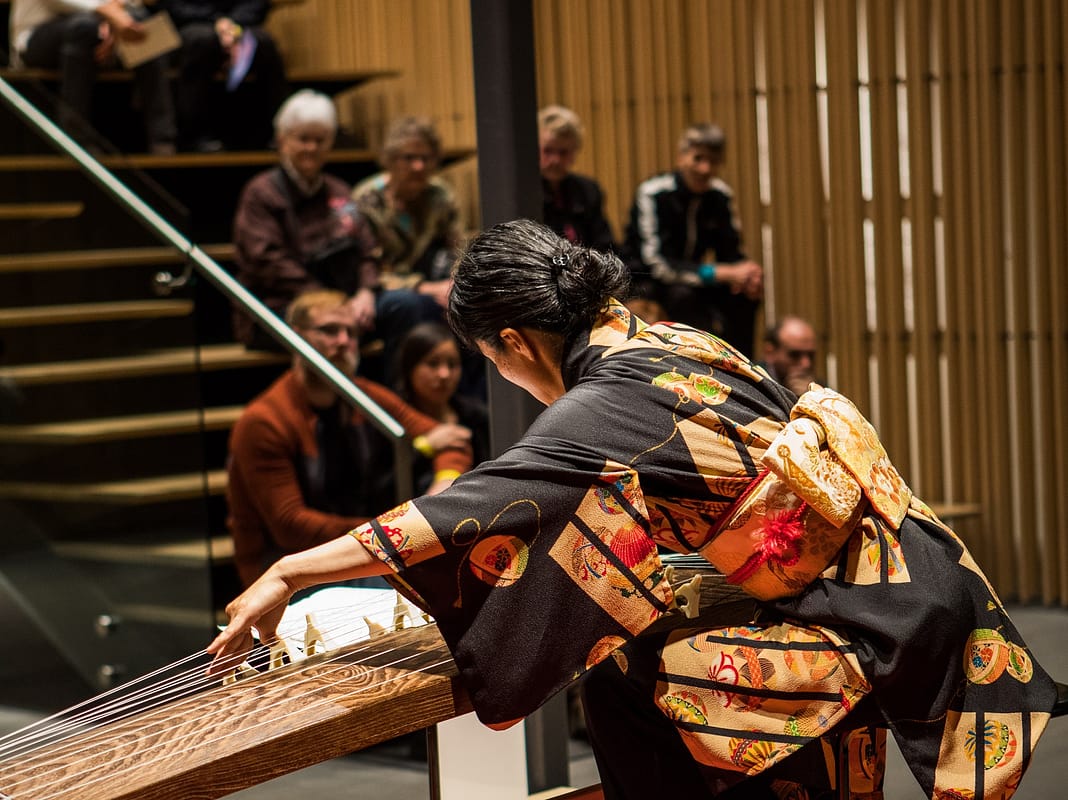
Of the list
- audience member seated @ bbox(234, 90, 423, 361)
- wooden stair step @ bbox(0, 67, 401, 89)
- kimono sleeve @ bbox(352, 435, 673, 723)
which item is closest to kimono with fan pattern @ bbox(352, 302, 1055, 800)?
kimono sleeve @ bbox(352, 435, 673, 723)

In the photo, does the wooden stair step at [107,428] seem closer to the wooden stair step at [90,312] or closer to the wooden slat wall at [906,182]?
the wooden stair step at [90,312]

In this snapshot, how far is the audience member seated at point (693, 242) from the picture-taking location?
4.80 meters

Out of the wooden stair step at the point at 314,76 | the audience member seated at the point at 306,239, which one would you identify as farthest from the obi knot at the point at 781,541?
the wooden stair step at the point at 314,76

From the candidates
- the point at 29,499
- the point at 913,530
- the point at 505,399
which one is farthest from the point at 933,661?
the point at 29,499

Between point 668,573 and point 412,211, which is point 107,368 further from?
point 668,573

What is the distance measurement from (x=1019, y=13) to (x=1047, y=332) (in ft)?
3.48

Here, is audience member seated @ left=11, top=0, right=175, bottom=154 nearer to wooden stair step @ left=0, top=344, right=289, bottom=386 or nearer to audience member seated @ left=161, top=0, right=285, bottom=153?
audience member seated @ left=161, top=0, right=285, bottom=153

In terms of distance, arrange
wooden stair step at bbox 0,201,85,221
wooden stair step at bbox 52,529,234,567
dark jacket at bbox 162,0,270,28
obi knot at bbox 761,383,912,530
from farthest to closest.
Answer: dark jacket at bbox 162,0,270,28
wooden stair step at bbox 0,201,85,221
wooden stair step at bbox 52,529,234,567
obi knot at bbox 761,383,912,530

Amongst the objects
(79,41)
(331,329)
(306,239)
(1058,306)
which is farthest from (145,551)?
(1058,306)

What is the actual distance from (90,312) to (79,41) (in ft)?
4.69

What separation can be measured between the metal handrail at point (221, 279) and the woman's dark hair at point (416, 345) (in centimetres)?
33

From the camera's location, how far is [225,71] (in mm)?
5359

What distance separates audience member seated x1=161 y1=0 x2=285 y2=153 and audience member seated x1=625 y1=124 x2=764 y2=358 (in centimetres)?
159

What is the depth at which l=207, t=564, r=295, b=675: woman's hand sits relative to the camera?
5.16ft
